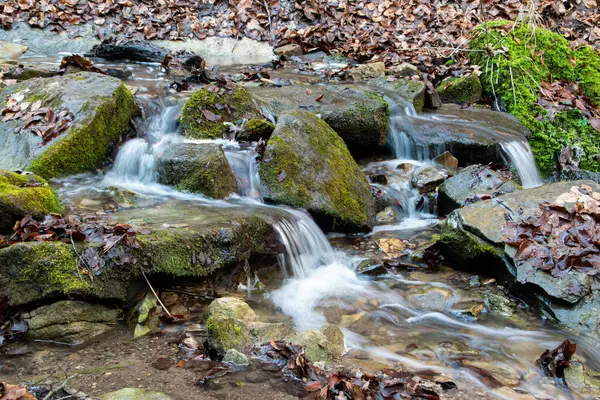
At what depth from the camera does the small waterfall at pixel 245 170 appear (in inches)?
231

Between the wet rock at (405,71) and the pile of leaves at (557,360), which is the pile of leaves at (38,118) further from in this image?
the wet rock at (405,71)

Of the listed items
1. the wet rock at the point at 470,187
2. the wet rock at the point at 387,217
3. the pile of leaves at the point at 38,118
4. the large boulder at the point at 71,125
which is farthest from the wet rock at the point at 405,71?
the pile of leaves at the point at 38,118

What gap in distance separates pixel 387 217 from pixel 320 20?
270 inches

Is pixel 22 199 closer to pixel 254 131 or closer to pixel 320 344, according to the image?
pixel 320 344

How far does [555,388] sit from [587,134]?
→ 5.82 metres

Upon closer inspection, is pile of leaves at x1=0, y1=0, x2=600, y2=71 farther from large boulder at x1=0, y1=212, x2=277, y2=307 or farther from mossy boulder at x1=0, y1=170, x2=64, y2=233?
mossy boulder at x1=0, y1=170, x2=64, y2=233

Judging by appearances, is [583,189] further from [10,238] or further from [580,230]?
[10,238]

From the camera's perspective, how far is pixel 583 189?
5.54 meters

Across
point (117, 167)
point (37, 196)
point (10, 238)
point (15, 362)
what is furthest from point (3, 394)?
point (117, 167)

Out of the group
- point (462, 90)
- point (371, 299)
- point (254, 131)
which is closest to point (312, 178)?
point (254, 131)

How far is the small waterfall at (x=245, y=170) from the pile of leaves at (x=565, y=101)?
5.04m

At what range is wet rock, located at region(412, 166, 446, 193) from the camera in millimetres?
7059

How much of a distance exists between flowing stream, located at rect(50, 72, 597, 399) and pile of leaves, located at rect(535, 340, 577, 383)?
8 cm

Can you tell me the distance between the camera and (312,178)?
5754 millimetres
